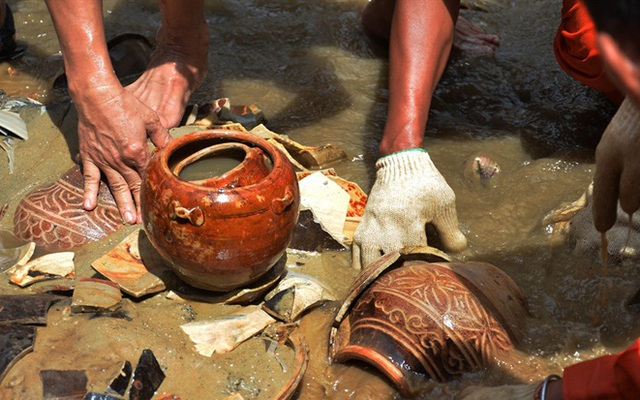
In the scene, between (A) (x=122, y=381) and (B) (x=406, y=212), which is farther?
(B) (x=406, y=212)

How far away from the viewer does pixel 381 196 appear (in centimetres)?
313

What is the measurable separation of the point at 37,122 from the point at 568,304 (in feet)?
8.99

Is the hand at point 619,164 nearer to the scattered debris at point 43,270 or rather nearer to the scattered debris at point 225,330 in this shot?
the scattered debris at point 225,330

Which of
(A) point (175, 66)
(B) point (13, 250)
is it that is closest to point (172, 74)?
(A) point (175, 66)

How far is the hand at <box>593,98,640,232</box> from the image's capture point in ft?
6.62

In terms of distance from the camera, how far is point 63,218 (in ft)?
10.4

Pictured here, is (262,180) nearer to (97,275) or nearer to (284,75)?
(97,275)

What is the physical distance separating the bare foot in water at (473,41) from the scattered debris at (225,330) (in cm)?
277

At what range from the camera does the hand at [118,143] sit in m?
3.02

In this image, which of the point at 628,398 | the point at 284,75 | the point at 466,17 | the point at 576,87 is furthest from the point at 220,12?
the point at 628,398

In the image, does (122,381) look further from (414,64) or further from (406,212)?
(414,64)

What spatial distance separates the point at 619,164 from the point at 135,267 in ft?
5.95

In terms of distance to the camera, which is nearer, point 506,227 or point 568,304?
point 568,304

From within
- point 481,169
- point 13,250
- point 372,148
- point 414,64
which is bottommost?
point 13,250
